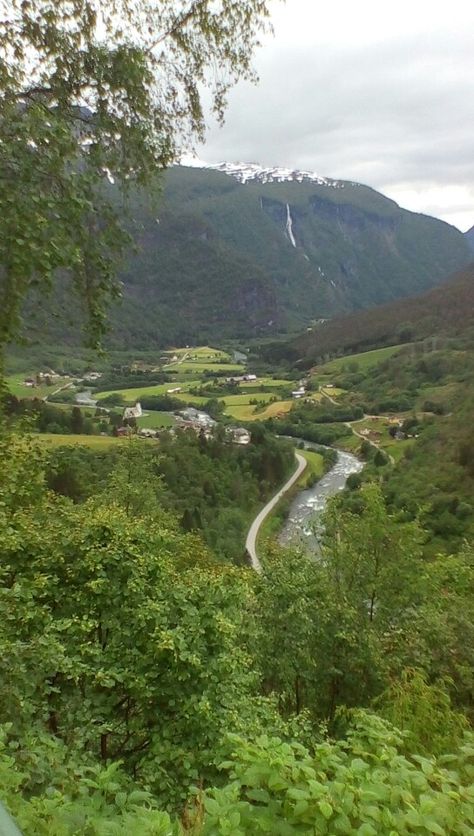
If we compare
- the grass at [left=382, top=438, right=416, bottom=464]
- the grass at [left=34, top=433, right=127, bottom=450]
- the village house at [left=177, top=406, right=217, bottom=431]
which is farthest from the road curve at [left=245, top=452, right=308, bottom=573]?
the village house at [left=177, top=406, right=217, bottom=431]

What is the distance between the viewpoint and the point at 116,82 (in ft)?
17.8

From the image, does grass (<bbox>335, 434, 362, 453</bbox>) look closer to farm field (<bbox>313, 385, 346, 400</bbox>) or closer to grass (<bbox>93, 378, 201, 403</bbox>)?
farm field (<bbox>313, 385, 346, 400</bbox>)

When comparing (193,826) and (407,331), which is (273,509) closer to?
(193,826)

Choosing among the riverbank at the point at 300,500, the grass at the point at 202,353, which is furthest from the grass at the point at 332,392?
the grass at the point at 202,353

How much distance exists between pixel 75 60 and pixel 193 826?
624 centimetres

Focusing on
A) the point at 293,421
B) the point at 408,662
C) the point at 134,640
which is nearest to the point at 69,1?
the point at 134,640

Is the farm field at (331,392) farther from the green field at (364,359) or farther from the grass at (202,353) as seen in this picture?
the grass at (202,353)

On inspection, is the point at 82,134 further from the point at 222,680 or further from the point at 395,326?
the point at 395,326

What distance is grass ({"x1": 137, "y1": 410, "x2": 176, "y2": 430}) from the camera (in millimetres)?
78562

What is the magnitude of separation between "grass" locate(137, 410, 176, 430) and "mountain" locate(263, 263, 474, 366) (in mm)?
61508

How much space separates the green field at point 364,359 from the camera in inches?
4926

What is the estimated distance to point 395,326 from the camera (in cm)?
14162

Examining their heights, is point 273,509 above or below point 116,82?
below

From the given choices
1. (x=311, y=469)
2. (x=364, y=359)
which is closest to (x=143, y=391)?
(x=364, y=359)
